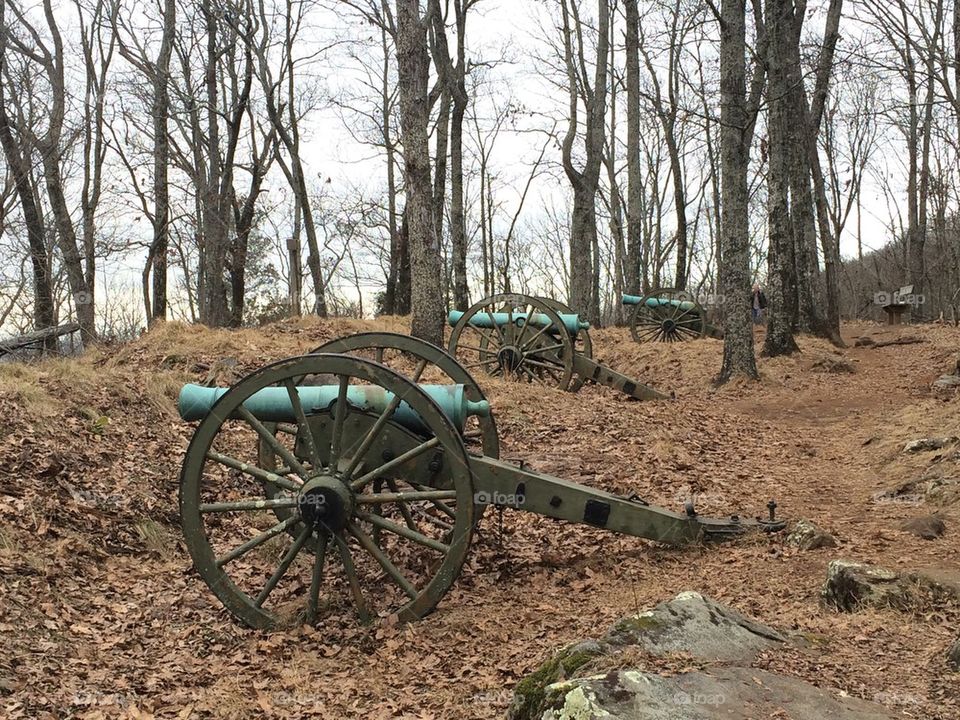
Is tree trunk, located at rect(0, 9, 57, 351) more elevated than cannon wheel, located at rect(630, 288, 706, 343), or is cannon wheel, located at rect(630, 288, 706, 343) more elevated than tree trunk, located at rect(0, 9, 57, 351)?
tree trunk, located at rect(0, 9, 57, 351)

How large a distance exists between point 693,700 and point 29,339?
31.3ft

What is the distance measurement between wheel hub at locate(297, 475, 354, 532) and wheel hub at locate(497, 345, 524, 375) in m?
7.06

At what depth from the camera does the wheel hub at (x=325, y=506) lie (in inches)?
175

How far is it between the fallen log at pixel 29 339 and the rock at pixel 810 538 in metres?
8.47

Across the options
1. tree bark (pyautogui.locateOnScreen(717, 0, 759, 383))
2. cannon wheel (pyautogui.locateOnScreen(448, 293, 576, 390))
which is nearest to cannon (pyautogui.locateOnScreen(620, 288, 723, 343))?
tree bark (pyautogui.locateOnScreen(717, 0, 759, 383))

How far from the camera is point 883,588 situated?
3959 millimetres

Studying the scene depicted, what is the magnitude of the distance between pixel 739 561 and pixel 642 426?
4.35 m

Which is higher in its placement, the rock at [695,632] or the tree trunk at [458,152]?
the tree trunk at [458,152]

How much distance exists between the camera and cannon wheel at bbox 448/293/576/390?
37.1ft

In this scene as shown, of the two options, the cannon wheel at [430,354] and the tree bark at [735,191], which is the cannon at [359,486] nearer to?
the cannon wheel at [430,354]

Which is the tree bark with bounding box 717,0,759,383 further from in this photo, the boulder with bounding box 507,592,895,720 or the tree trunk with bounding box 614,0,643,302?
the boulder with bounding box 507,592,895,720
